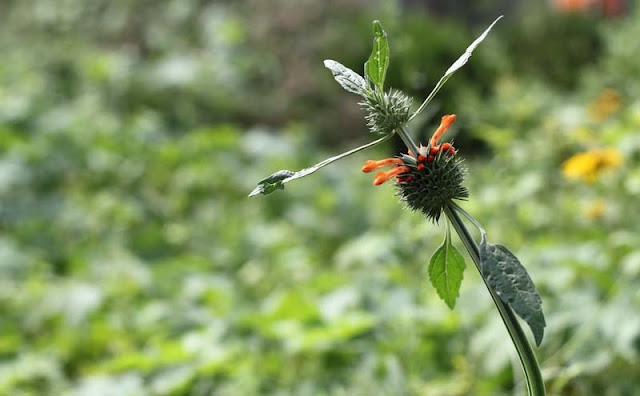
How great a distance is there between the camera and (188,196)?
3.88m

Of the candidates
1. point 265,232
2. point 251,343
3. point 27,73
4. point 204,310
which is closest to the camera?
point 251,343

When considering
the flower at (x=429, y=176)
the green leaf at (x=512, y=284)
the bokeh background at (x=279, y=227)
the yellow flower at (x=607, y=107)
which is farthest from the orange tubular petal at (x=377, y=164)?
the yellow flower at (x=607, y=107)

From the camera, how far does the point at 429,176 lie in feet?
2.24

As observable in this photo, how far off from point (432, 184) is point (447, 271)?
122 mm

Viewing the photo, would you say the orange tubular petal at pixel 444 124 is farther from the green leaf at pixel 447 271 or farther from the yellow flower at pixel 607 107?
the yellow flower at pixel 607 107

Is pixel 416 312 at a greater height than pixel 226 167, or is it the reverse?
→ pixel 226 167

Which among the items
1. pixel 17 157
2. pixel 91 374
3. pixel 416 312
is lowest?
pixel 416 312

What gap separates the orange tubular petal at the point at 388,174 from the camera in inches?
25.7

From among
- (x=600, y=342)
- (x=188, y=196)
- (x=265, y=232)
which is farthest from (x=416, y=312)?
(x=188, y=196)

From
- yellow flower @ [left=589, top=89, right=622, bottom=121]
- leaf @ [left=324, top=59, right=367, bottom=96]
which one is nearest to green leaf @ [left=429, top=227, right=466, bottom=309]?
leaf @ [left=324, top=59, right=367, bottom=96]

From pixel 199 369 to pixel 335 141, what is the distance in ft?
13.5

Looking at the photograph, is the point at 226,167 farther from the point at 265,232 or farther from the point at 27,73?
the point at 27,73

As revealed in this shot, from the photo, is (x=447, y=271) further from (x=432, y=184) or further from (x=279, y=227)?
(x=279, y=227)

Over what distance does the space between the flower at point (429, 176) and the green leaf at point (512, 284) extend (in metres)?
0.06
